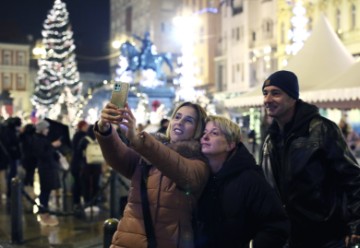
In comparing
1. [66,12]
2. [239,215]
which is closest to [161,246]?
[239,215]

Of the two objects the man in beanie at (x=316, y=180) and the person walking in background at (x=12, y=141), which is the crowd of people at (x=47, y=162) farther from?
the man in beanie at (x=316, y=180)

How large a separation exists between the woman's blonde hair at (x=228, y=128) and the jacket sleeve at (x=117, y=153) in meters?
0.55

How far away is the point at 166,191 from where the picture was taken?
135 inches

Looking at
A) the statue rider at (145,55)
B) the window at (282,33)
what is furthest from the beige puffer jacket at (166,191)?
the window at (282,33)

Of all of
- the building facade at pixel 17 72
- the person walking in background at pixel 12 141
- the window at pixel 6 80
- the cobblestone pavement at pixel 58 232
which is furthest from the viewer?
the window at pixel 6 80

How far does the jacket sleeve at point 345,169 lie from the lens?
3.78 meters

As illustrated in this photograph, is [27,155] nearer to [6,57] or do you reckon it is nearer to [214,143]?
[214,143]

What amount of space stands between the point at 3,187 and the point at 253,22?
1654 inches

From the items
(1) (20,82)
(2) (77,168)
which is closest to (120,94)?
(2) (77,168)

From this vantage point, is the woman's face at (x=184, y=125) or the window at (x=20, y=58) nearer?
the woman's face at (x=184, y=125)

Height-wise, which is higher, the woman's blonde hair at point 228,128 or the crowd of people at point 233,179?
the woman's blonde hair at point 228,128

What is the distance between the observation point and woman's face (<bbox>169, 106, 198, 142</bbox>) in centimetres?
363

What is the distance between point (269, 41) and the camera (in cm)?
5012

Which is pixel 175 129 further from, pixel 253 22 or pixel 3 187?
pixel 253 22
